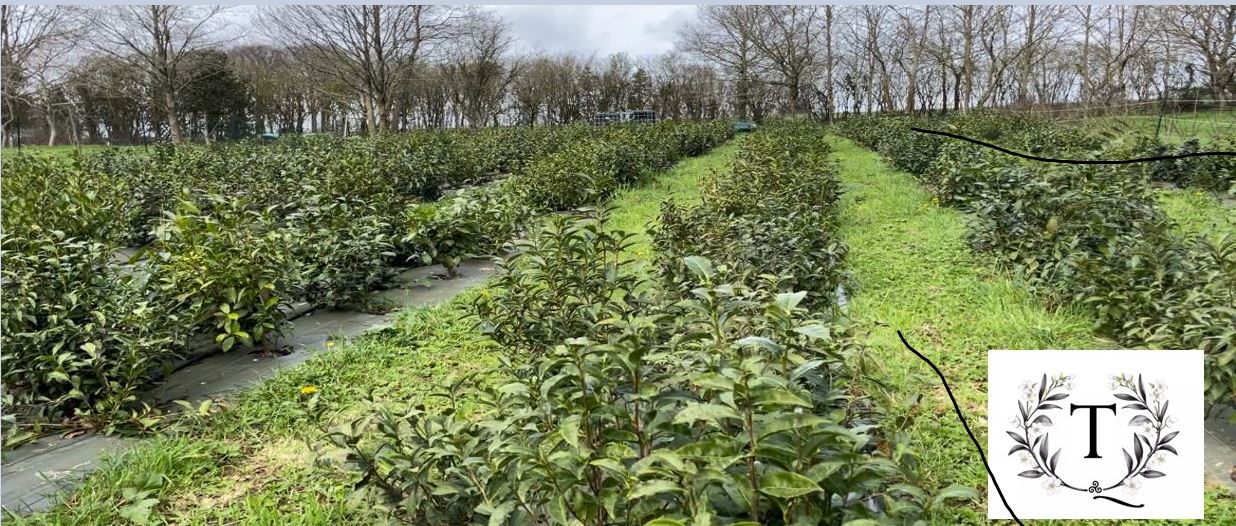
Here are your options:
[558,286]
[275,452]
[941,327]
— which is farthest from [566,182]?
[275,452]

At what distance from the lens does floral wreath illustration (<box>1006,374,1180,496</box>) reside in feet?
2.20

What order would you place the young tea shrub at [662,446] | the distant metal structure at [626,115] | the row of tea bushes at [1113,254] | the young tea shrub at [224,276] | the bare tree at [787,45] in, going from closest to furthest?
the young tea shrub at [662,446] → the row of tea bushes at [1113,254] → the young tea shrub at [224,276] → the bare tree at [787,45] → the distant metal structure at [626,115]

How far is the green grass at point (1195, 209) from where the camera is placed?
4289mm

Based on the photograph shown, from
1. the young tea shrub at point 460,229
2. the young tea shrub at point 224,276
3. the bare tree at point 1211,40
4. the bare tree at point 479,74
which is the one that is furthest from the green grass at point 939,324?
the bare tree at point 479,74

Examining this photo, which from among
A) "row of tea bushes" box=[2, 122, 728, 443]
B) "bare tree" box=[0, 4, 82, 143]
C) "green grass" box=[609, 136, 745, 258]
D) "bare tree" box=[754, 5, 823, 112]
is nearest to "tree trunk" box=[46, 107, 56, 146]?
"bare tree" box=[0, 4, 82, 143]

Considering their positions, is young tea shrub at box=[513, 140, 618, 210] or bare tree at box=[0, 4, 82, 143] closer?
bare tree at box=[0, 4, 82, 143]

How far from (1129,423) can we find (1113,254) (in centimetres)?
231

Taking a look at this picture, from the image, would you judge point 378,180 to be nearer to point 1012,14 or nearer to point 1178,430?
point 1178,430

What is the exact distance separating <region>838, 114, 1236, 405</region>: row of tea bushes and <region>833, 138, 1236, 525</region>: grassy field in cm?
11

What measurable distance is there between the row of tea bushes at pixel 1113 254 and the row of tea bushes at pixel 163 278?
8.92 feet

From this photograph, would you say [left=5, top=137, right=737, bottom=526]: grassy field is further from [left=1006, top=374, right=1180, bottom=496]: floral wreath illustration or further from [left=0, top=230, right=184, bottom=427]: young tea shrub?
[left=1006, top=374, right=1180, bottom=496]: floral wreath illustration

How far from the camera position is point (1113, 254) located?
2.59 meters

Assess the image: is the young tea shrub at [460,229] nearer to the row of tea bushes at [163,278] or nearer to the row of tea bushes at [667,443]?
the row of tea bushes at [163,278]

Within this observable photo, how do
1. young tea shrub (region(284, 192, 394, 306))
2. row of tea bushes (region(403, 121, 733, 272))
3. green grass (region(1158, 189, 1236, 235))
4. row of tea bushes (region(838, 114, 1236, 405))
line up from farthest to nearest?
1. green grass (region(1158, 189, 1236, 235))
2. row of tea bushes (region(403, 121, 733, 272))
3. young tea shrub (region(284, 192, 394, 306))
4. row of tea bushes (region(838, 114, 1236, 405))
